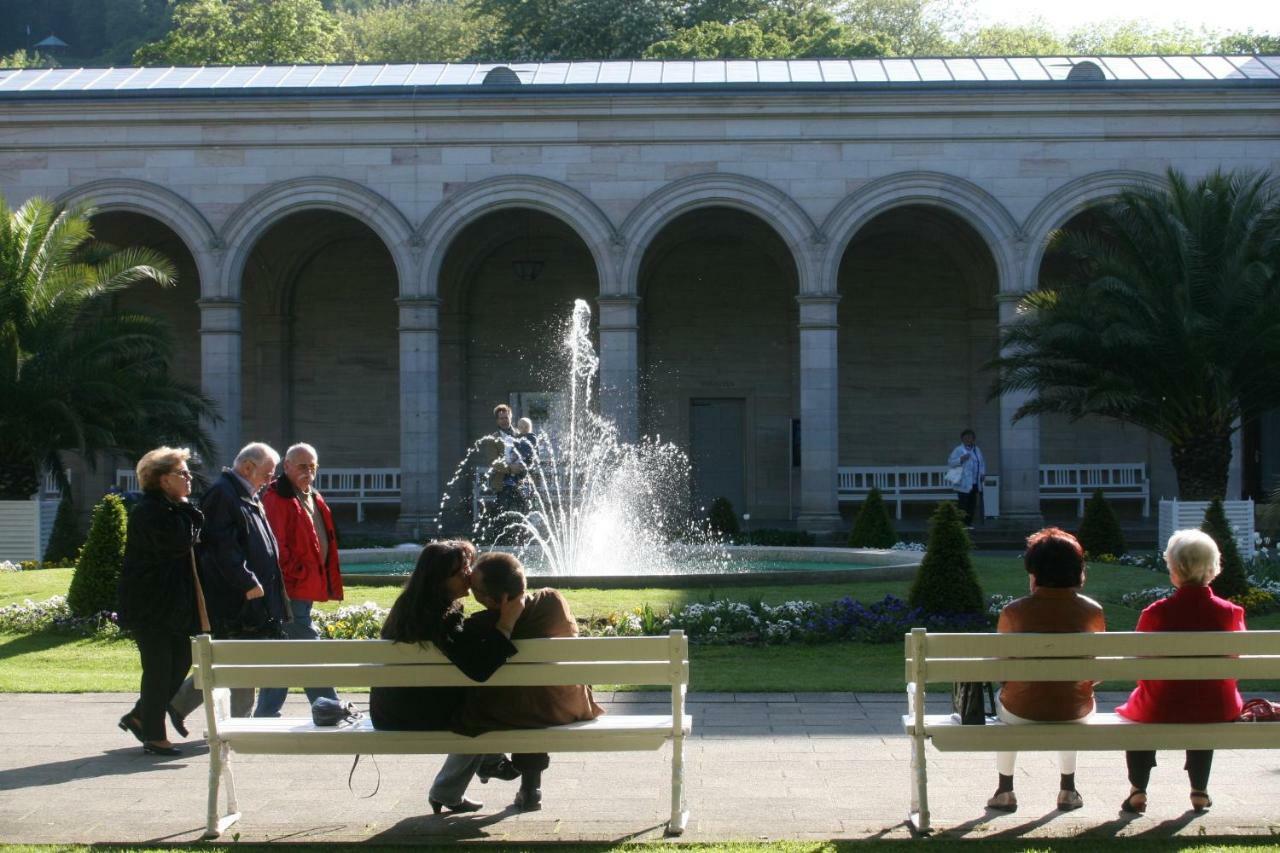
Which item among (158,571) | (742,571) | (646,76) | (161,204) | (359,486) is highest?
(646,76)

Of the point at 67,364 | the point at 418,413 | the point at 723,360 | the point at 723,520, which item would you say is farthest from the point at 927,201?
the point at 67,364

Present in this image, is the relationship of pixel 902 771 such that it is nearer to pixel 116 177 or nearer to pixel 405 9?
pixel 116 177

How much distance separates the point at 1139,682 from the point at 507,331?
947 inches

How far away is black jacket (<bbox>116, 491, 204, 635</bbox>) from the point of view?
27.3 feet

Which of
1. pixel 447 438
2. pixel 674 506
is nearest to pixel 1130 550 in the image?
pixel 674 506

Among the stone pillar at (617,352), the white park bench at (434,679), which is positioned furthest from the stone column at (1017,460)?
the white park bench at (434,679)

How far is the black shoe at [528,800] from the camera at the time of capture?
680cm

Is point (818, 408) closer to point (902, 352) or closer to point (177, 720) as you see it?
point (902, 352)

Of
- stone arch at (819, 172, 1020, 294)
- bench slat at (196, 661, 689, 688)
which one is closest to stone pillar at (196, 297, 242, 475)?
stone arch at (819, 172, 1020, 294)

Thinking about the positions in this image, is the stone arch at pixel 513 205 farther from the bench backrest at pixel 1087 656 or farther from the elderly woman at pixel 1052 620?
the bench backrest at pixel 1087 656

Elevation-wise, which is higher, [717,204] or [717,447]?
[717,204]

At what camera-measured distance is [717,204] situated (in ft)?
79.9

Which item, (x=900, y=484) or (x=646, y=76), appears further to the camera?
(x=900, y=484)

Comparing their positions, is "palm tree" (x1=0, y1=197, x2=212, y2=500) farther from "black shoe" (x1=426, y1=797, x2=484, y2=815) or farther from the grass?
the grass
